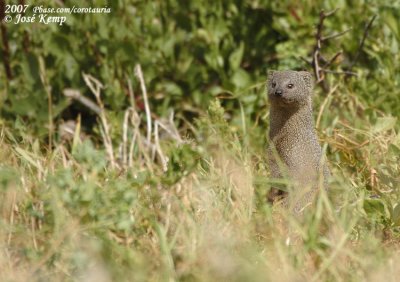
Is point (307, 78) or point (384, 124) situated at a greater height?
point (307, 78)

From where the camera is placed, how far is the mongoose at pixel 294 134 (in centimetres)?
362

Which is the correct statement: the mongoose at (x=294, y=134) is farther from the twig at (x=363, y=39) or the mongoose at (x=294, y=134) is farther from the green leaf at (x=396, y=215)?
the twig at (x=363, y=39)

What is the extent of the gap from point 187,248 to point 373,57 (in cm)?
254

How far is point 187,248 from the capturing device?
2.76 metres

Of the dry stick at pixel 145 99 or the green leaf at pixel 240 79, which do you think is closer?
the dry stick at pixel 145 99

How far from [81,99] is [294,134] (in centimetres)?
161

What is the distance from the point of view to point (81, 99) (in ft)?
16.2

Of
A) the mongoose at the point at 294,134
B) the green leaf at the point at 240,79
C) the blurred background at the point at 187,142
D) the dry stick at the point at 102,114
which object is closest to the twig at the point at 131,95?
the blurred background at the point at 187,142

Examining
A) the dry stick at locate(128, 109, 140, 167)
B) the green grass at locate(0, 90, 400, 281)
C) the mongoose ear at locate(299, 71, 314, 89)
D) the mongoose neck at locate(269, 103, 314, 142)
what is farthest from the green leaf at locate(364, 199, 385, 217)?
the dry stick at locate(128, 109, 140, 167)

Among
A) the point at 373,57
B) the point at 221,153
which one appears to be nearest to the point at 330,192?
the point at 221,153

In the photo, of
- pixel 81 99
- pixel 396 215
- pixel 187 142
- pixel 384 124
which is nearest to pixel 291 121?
pixel 187 142

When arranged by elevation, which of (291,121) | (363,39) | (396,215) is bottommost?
(396,215)

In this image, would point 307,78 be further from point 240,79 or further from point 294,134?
point 240,79

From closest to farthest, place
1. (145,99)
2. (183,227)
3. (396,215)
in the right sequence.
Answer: (183,227)
(396,215)
(145,99)
